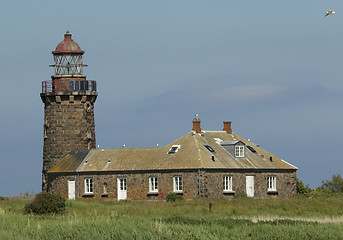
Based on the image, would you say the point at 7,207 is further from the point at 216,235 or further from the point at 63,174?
the point at 216,235

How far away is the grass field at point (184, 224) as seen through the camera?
102 ft

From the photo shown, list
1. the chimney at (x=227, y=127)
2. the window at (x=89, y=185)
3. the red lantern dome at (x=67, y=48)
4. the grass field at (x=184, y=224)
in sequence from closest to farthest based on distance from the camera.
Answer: the grass field at (x=184, y=224)
the window at (x=89, y=185)
the red lantern dome at (x=67, y=48)
the chimney at (x=227, y=127)

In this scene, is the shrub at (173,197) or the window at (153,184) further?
the window at (153,184)

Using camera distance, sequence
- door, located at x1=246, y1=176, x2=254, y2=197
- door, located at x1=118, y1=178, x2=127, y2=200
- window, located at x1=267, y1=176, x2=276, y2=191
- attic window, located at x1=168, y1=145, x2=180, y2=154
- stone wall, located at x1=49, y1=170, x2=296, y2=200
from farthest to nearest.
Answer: window, located at x1=267, y1=176, x2=276, y2=191 < attic window, located at x1=168, y1=145, x2=180, y2=154 < door, located at x1=246, y1=176, x2=254, y2=197 < door, located at x1=118, y1=178, x2=127, y2=200 < stone wall, located at x1=49, y1=170, x2=296, y2=200

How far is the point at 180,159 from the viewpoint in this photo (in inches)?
2184

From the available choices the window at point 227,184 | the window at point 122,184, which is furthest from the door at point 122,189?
the window at point 227,184

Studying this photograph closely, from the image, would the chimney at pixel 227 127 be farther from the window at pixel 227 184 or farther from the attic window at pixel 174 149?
the window at pixel 227 184

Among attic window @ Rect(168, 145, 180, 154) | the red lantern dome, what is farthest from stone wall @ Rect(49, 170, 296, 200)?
the red lantern dome

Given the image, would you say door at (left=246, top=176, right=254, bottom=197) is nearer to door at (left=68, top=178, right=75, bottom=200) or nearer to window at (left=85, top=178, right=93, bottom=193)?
window at (left=85, top=178, right=93, bottom=193)

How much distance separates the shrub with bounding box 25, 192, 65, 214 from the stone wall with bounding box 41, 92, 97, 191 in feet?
52.1

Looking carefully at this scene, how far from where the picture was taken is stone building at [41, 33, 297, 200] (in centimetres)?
5491

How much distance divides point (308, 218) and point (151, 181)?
16.9 metres

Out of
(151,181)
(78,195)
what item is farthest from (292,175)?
(78,195)

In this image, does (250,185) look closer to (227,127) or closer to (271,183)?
(271,183)
